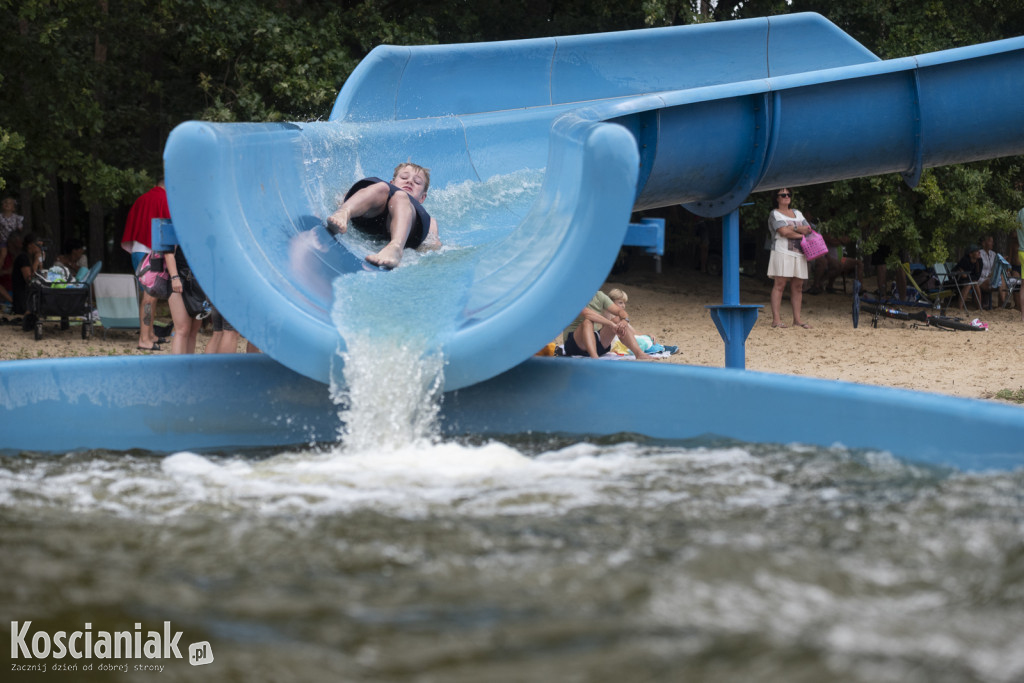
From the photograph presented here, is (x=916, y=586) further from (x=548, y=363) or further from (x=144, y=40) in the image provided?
(x=144, y=40)

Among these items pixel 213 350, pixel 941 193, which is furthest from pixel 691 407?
pixel 941 193

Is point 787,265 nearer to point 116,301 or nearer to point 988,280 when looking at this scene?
point 988,280

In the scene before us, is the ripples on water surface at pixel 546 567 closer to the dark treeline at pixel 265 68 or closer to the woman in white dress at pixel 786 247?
the dark treeline at pixel 265 68

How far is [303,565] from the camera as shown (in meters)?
2.20

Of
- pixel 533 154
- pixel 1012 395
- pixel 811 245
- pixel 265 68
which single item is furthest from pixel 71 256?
pixel 1012 395

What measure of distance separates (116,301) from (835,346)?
19.3 ft

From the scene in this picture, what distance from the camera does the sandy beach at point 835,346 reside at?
6.60m

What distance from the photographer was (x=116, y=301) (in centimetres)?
864

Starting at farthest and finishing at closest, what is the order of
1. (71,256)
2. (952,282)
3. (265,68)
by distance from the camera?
(952,282) → (71,256) → (265,68)

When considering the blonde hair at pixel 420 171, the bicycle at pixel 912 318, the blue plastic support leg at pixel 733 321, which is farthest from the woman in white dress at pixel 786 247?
the blonde hair at pixel 420 171

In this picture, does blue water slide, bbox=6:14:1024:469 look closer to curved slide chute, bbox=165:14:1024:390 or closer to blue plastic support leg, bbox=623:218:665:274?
curved slide chute, bbox=165:14:1024:390

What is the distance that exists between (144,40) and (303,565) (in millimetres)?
9638

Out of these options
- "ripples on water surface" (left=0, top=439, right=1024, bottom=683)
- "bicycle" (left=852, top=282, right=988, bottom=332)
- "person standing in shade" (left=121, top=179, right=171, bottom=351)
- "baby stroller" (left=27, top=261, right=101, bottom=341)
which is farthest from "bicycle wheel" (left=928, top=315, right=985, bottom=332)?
"baby stroller" (left=27, top=261, right=101, bottom=341)

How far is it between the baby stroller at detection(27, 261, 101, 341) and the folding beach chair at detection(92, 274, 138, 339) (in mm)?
98
